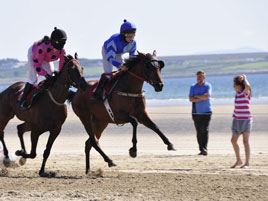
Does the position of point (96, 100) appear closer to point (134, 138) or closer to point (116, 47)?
point (116, 47)

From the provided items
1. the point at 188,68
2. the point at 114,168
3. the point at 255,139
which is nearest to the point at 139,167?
the point at 114,168

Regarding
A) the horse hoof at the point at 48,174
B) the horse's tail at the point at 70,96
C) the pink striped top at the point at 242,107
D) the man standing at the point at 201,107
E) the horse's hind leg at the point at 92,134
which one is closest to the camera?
the horse hoof at the point at 48,174

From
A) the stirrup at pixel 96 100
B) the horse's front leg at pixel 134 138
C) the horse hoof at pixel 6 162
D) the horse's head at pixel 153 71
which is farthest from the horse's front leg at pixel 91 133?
the horse hoof at pixel 6 162

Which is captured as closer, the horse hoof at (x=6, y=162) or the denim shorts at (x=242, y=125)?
the denim shorts at (x=242, y=125)

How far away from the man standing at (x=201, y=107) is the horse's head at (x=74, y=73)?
3.72 metres

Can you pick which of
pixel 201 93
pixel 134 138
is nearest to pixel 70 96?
pixel 134 138

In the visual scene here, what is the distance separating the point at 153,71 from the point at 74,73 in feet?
4.53

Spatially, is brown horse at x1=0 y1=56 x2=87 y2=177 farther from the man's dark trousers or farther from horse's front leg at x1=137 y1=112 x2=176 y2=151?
the man's dark trousers

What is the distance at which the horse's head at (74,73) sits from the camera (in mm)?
10566

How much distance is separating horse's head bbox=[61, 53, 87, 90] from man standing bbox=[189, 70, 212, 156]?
372cm

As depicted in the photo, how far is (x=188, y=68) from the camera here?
19625 centimetres

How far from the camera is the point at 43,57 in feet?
37.6

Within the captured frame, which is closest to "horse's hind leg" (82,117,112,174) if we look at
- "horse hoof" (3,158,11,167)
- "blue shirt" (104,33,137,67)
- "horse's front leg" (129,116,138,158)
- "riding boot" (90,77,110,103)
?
"riding boot" (90,77,110,103)

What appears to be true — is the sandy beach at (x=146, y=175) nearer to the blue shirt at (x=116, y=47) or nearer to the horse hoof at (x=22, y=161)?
the horse hoof at (x=22, y=161)
